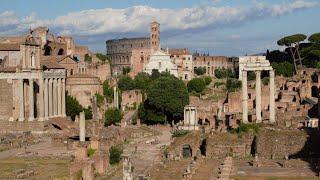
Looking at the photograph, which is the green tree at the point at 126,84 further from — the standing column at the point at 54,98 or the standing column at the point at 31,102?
the standing column at the point at 31,102

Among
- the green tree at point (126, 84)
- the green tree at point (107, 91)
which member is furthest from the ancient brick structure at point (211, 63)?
the green tree at point (107, 91)

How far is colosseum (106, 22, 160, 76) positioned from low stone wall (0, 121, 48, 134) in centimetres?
4783

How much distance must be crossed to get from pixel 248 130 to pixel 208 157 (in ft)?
12.8

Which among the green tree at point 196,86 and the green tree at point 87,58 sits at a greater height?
the green tree at point 87,58

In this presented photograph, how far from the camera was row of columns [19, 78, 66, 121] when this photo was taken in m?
65.4

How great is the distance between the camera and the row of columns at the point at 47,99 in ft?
214

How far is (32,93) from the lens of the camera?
6569cm

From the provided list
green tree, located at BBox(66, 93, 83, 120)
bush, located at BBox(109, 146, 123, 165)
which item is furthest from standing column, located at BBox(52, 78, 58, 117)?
bush, located at BBox(109, 146, 123, 165)

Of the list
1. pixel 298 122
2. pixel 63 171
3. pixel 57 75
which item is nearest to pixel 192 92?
pixel 57 75

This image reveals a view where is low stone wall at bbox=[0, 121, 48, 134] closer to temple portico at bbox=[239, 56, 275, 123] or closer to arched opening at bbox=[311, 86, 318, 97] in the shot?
temple portico at bbox=[239, 56, 275, 123]

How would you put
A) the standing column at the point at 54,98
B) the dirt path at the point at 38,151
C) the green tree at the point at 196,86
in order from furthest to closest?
the green tree at the point at 196,86, the standing column at the point at 54,98, the dirt path at the point at 38,151

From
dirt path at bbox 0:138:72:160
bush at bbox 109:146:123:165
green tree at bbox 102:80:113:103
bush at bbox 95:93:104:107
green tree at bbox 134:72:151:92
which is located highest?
green tree at bbox 134:72:151:92

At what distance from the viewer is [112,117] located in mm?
69562

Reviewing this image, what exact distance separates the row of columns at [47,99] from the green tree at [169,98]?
9904 millimetres
